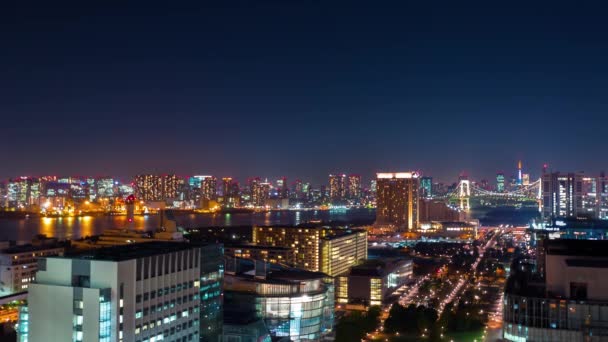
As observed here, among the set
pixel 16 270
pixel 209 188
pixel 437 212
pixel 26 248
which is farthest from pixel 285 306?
pixel 209 188

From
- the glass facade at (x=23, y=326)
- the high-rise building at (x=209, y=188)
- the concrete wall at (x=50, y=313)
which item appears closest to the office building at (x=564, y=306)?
the concrete wall at (x=50, y=313)

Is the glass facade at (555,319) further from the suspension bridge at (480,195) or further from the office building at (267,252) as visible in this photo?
the suspension bridge at (480,195)

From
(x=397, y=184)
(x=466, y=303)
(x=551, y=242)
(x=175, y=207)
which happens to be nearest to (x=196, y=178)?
(x=175, y=207)

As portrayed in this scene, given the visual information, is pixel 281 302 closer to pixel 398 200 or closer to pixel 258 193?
pixel 398 200

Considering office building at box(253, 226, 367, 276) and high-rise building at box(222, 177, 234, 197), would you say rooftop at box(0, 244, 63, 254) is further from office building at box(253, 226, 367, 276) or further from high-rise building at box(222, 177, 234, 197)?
high-rise building at box(222, 177, 234, 197)

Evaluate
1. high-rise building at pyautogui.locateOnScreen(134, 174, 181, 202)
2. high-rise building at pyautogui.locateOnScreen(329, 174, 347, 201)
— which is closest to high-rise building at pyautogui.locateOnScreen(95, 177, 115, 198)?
high-rise building at pyautogui.locateOnScreen(134, 174, 181, 202)

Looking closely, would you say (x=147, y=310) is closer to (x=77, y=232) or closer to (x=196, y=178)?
(x=77, y=232)
